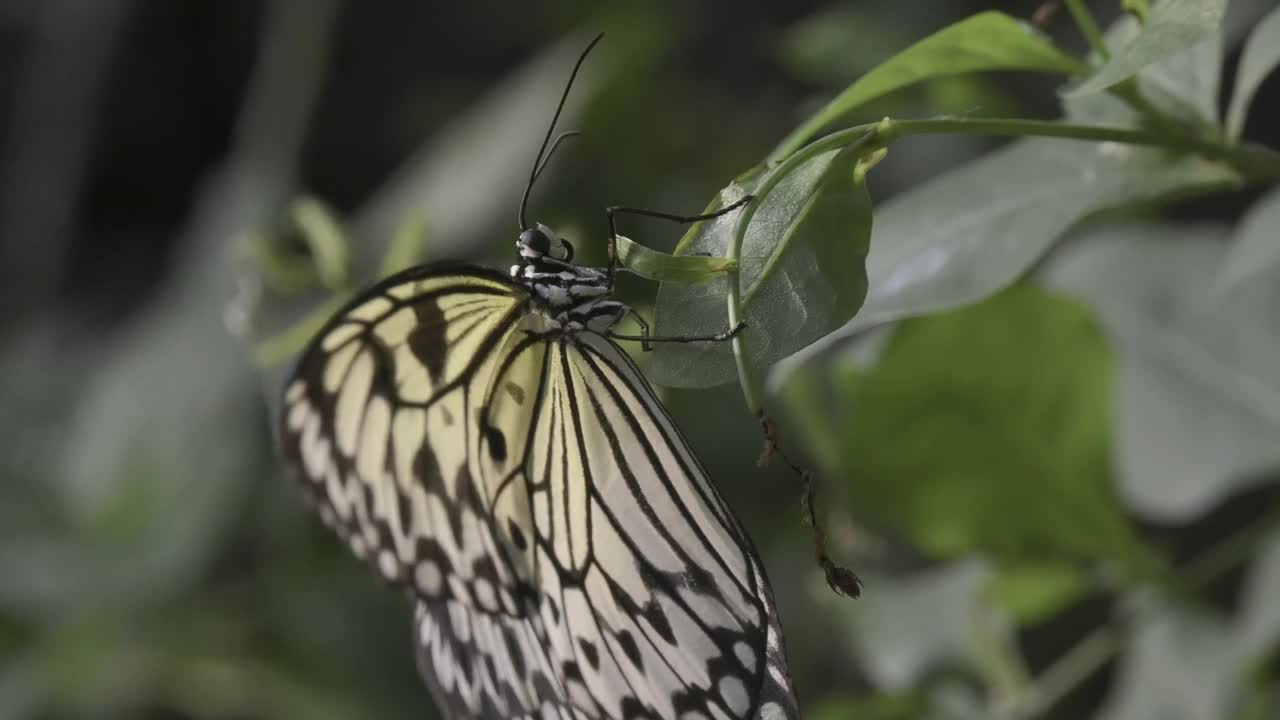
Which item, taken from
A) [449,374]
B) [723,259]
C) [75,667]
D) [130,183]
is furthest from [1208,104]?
[130,183]

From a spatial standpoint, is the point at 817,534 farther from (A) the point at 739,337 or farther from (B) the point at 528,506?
(B) the point at 528,506

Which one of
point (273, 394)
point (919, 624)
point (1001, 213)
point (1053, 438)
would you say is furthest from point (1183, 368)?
point (273, 394)

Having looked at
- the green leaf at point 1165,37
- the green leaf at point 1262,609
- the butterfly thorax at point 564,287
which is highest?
the green leaf at point 1165,37

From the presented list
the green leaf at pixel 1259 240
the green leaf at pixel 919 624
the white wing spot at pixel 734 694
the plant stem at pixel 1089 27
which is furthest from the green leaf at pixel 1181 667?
the plant stem at pixel 1089 27

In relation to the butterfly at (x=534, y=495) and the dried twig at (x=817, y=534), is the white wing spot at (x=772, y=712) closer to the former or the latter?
the butterfly at (x=534, y=495)

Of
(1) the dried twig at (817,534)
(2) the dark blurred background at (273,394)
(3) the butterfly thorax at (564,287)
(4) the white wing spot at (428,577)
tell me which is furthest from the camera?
(2) the dark blurred background at (273,394)

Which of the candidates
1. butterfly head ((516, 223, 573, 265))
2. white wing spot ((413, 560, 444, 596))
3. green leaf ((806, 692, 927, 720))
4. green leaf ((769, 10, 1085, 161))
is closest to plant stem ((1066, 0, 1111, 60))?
green leaf ((769, 10, 1085, 161))
